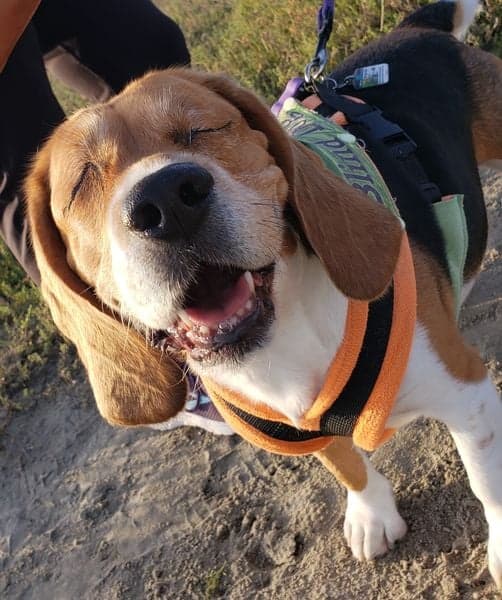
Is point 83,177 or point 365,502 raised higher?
point 83,177

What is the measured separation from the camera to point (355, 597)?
103 inches

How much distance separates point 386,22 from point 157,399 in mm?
3442

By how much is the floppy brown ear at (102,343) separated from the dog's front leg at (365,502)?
713 millimetres

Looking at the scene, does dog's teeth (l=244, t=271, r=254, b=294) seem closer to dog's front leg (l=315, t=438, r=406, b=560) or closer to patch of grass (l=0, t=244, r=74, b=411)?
dog's front leg (l=315, t=438, r=406, b=560)

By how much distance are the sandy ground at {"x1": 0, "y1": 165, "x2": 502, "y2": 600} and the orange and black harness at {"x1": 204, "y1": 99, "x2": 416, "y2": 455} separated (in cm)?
62

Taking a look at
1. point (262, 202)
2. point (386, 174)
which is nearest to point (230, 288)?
point (262, 202)

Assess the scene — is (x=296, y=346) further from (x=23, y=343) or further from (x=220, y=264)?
(x=23, y=343)

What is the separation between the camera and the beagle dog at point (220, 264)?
1.70 metres

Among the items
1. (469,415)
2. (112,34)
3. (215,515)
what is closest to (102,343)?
(469,415)

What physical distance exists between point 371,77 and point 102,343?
1662 millimetres

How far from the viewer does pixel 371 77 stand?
2996mm

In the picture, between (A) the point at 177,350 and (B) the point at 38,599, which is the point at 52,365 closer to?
(B) the point at 38,599

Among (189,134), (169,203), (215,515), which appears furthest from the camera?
(215,515)

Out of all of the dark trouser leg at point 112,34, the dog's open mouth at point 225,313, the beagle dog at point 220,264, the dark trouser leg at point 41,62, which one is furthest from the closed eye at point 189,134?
the dark trouser leg at point 112,34
